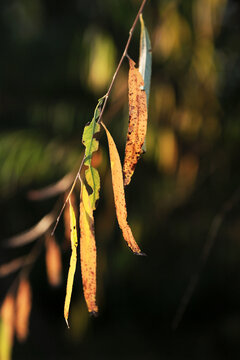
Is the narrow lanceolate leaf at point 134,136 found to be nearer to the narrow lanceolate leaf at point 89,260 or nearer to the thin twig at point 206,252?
the narrow lanceolate leaf at point 89,260

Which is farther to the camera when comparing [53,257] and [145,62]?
[53,257]

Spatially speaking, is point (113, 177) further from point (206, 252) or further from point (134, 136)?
point (206, 252)

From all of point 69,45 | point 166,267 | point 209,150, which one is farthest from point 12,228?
point 209,150

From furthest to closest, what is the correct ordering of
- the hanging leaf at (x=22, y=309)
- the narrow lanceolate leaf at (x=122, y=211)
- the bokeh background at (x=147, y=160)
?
the bokeh background at (x=147, y=160) → the hanging leaf at (x=22, y=309) → the narrow lanceolate leaf at (x=122, y=211)

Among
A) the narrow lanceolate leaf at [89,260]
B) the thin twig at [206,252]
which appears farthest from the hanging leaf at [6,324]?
the narrow lanceolate leaf at [89,260]

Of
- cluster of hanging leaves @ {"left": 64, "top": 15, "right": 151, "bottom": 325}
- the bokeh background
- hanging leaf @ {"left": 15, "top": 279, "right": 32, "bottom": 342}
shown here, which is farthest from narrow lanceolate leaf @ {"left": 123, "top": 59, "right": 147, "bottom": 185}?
hanging leaf @ {"left": 15, "top": 279, "right": 32, "bottom": 342}

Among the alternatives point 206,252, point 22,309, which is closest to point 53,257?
A: point 22,309

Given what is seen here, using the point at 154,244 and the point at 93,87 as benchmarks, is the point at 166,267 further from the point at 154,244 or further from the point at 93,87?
the point at 93,87
